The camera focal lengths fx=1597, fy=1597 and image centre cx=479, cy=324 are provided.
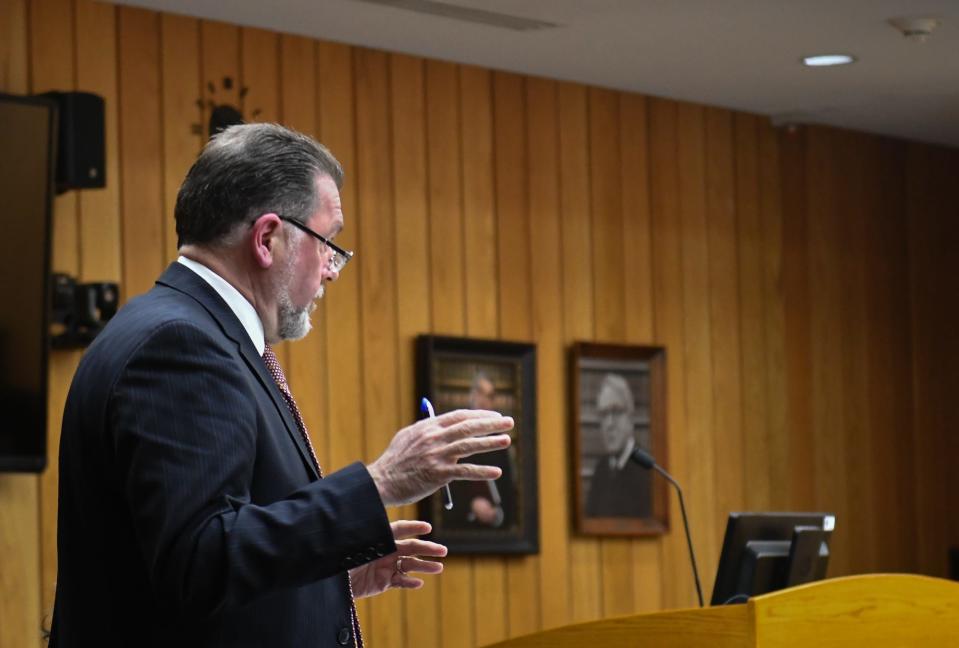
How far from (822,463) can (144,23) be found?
149 inches

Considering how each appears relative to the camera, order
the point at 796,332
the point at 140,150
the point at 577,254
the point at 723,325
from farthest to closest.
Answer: the point at 796,332
the point at 723,325
the point at 577,254
the point at 140,150

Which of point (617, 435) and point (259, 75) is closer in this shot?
point (259, 75)

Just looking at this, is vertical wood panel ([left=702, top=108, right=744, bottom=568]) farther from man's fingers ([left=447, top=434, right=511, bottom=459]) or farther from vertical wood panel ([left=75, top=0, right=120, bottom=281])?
man's fingers ([left=447, top=434, right=511, bottom=459])

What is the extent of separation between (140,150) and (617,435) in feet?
7.84

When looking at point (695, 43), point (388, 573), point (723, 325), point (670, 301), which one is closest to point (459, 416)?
point (388, 573)

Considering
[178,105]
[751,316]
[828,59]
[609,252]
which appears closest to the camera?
[178,105]

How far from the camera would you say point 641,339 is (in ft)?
22.2

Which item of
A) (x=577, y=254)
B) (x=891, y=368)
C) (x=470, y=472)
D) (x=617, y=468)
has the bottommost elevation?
(x=617, y=468)

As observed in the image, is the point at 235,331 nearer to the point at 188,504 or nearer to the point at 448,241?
the point at 188,504

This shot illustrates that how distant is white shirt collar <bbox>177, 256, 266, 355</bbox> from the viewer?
7.73 ft

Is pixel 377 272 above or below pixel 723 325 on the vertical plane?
above

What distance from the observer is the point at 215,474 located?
2.06 m

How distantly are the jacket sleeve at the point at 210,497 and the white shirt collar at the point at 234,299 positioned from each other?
0.60 feet

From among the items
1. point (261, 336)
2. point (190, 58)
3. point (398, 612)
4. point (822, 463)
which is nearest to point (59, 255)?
point (190, 58)
